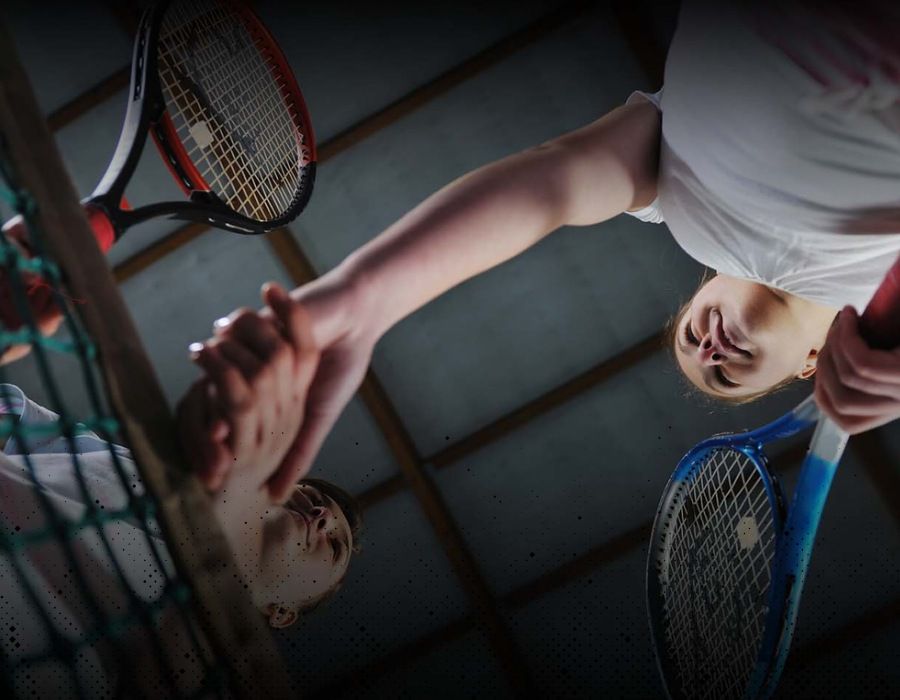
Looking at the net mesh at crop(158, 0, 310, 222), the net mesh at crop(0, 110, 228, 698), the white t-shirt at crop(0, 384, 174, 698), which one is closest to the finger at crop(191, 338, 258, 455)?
the net mesh at crop(0, 110, 228, 698)

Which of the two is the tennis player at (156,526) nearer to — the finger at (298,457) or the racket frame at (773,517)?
the finger at (298,457)

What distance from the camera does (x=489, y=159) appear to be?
5.83 feet

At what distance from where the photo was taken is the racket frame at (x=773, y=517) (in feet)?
3.31

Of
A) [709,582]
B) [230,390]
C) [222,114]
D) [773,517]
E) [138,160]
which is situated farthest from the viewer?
[709,582]

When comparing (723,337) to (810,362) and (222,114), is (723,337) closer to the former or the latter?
(810,362)

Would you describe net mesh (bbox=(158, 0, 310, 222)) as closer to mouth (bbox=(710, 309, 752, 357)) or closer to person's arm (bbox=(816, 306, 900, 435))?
mouth (bbox=(710, 309, 752, 357))

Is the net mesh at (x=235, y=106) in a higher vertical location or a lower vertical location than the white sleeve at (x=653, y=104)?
higher

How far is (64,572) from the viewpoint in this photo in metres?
0.75

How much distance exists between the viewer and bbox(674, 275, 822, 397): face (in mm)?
1095

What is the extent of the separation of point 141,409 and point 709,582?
3.42 ft

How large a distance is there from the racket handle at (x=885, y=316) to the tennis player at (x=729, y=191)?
0.05ft

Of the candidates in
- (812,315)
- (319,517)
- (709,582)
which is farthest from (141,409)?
(709,582)

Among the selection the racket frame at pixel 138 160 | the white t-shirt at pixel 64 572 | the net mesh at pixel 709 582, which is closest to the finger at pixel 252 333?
the white t-shirt at pixel 64 572

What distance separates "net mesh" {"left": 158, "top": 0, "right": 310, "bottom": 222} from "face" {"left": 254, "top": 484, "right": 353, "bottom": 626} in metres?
0.43
